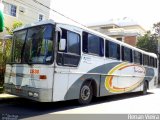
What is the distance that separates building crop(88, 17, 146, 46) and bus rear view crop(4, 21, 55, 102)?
32937 mm

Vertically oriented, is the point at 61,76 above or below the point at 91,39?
below

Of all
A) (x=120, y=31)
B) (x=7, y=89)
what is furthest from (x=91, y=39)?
(x=120, y=31)

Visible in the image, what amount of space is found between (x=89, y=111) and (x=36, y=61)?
2574 millimetres

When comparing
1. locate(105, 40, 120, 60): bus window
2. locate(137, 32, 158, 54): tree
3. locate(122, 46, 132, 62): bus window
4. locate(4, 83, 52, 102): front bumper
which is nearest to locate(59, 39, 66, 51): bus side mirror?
locate(4, 83, 52, 102): front bumper

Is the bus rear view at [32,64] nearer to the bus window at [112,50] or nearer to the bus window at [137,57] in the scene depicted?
the bus window at [112,50]

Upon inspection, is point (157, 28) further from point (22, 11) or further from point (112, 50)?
point (112, 50)

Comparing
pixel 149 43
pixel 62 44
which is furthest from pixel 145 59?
pixel 149 43

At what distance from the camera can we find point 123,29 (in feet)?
146

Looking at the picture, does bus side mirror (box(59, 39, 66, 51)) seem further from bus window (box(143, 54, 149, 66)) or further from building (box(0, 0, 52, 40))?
building (box(0, 0, 52, 40))

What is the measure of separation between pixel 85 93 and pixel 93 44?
6.99 ft

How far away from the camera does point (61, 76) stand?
845 centimetres

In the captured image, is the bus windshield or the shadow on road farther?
the bus windshield

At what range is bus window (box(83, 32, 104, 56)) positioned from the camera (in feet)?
32.6

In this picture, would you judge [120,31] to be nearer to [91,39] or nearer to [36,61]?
[91,39]
